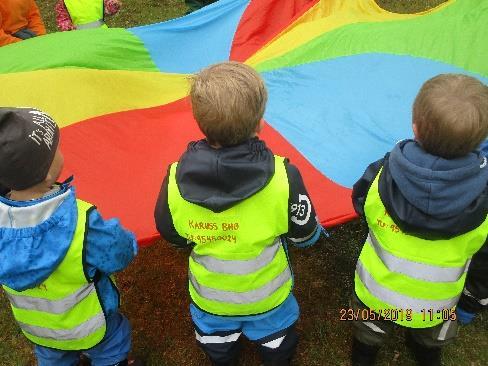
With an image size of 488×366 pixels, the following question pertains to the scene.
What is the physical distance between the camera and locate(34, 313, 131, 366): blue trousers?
2029mm

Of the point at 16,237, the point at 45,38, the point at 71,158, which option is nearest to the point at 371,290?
the point at 16,237

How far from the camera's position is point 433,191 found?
1521 mm

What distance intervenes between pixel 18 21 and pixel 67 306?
3.26 m

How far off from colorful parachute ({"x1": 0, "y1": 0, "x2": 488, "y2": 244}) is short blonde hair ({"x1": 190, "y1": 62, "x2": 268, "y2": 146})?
816 mm

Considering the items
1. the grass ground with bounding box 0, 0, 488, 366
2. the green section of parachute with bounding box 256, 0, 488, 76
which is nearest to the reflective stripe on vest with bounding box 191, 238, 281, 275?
the grass ground with bounding box 0, 0, 488, 366

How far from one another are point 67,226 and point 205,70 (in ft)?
2.20

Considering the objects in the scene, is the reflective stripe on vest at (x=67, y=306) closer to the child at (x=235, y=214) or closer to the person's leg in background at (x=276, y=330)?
the child at (x=235, y=214)

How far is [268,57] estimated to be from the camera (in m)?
3.11

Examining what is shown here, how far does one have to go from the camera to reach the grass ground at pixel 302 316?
2467 millimetres

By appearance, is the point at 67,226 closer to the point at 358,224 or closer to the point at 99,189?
the point at 99,189

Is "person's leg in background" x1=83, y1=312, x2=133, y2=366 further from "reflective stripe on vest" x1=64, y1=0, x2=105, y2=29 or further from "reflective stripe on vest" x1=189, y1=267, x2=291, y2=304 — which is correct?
"reflective stripe on vest" x1=64, y1=0, x2=105, y2=29

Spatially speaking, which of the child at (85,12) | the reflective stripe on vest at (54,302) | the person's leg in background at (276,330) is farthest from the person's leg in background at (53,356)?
the child at (85,12)
